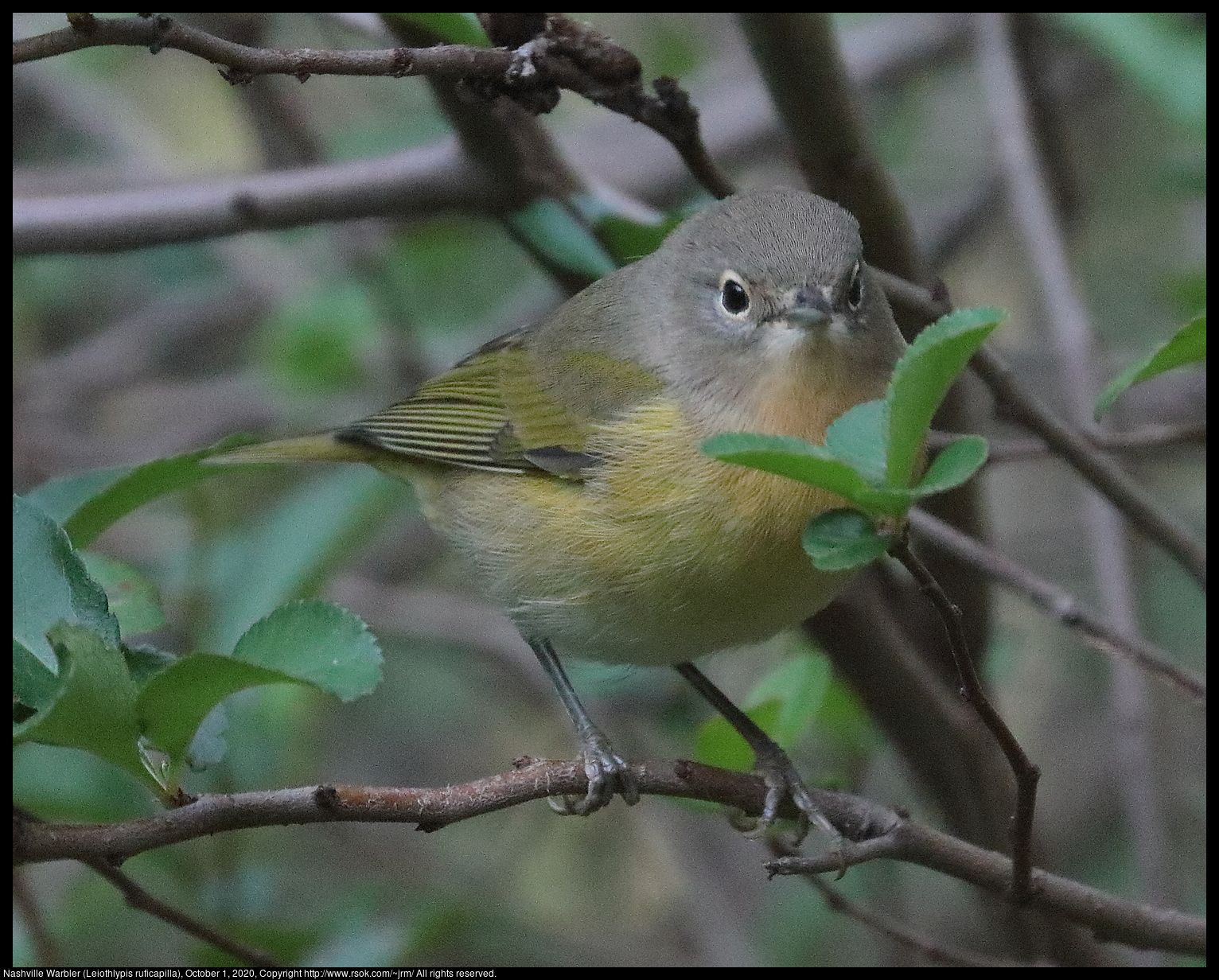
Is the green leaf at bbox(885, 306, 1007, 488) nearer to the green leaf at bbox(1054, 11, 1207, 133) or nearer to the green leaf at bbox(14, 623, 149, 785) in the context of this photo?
the green leaf at bbox(14, 623, 149, 785)

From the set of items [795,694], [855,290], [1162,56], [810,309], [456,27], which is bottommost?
[795,694]

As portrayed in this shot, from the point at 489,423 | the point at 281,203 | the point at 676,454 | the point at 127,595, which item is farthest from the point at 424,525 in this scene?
the point at 127,595

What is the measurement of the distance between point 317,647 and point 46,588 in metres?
0.38

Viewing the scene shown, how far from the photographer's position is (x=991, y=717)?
5.91ft

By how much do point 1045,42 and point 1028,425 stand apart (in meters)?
3.05

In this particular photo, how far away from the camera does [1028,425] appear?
2.86 m

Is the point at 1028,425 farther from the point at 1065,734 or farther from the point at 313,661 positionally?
the point at 1065,734

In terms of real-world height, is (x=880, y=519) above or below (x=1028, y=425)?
below

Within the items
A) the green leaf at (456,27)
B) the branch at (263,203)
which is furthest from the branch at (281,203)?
the green leaf at (456,27)

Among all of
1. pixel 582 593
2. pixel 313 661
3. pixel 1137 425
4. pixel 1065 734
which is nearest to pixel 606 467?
pixel 582 593

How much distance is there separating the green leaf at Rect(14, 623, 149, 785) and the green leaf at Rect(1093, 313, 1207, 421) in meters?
1.39

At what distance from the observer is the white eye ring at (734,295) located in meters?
2.77

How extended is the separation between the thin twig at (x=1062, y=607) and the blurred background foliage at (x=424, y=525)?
0.78 metres

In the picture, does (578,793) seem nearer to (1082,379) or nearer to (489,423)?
(489,423)
